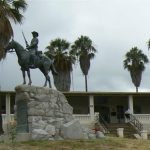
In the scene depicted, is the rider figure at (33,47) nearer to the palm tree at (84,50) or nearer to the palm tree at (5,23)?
the palm tree at (5,23)

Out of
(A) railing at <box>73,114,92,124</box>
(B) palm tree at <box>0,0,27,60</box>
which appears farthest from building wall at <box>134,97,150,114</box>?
(B) palm tree at <box>0,0,27,60</box>

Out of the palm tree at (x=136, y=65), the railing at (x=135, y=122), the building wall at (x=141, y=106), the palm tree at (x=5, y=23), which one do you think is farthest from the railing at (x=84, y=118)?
the palm tree at (x=136, y=65)

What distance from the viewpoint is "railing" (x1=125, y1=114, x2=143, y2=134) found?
42419mm

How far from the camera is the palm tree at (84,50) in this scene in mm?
62000

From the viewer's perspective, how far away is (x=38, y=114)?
25.0 metres

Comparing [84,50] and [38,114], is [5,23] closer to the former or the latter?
[38,114]

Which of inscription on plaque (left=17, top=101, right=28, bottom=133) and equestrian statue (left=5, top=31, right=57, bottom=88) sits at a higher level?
equestrian statue (left=5, top=31, right=57, bottom=88)

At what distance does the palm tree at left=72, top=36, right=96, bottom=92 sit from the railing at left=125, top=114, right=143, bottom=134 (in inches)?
666

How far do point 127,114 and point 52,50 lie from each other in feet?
52.4

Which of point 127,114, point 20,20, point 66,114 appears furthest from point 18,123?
point 127,114

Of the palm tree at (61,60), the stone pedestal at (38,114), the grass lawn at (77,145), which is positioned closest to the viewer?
the grass lawn at (77,145)

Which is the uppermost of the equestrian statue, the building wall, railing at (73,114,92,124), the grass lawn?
the equestrian statue

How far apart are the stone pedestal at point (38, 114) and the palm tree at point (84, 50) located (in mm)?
36129

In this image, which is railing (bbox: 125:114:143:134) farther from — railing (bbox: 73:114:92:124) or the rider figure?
the rider figure
